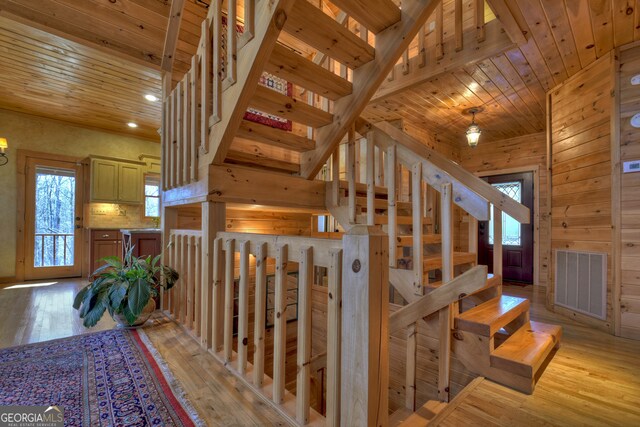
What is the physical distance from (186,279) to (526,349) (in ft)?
8.53

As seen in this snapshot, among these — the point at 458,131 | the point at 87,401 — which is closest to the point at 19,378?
the point at 87,401

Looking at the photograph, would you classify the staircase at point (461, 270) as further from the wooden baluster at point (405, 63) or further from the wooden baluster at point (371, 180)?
the wooden baluster at point (405, 63)

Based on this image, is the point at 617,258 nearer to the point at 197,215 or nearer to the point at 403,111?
the point at 403,111

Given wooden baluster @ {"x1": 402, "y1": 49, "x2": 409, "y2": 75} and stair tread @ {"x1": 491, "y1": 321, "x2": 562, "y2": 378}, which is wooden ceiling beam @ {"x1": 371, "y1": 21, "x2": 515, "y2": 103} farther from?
stair tread @ {"x1": 491, "y1": 321, "x2": 562, "y2": 378}

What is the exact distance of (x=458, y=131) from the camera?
485cm

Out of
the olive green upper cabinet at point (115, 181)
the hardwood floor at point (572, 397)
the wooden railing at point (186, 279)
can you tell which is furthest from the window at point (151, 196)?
the hardwood floor at point (572, 397)

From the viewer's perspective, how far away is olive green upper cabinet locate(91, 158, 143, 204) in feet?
17.3

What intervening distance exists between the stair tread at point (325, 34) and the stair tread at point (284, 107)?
376 mm

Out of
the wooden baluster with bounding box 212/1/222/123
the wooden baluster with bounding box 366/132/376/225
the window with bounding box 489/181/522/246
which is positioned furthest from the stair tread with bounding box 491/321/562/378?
the window with bounding box 489/181/522/246

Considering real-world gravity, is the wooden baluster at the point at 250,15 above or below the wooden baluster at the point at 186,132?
above

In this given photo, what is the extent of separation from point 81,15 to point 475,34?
155 inches

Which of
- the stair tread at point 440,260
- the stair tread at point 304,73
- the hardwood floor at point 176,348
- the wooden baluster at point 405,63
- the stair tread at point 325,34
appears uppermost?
the wooden baluster at point 405,63

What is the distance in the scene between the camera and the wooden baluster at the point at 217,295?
1.79m

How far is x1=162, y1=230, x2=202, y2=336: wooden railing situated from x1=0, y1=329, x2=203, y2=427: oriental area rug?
34cm
